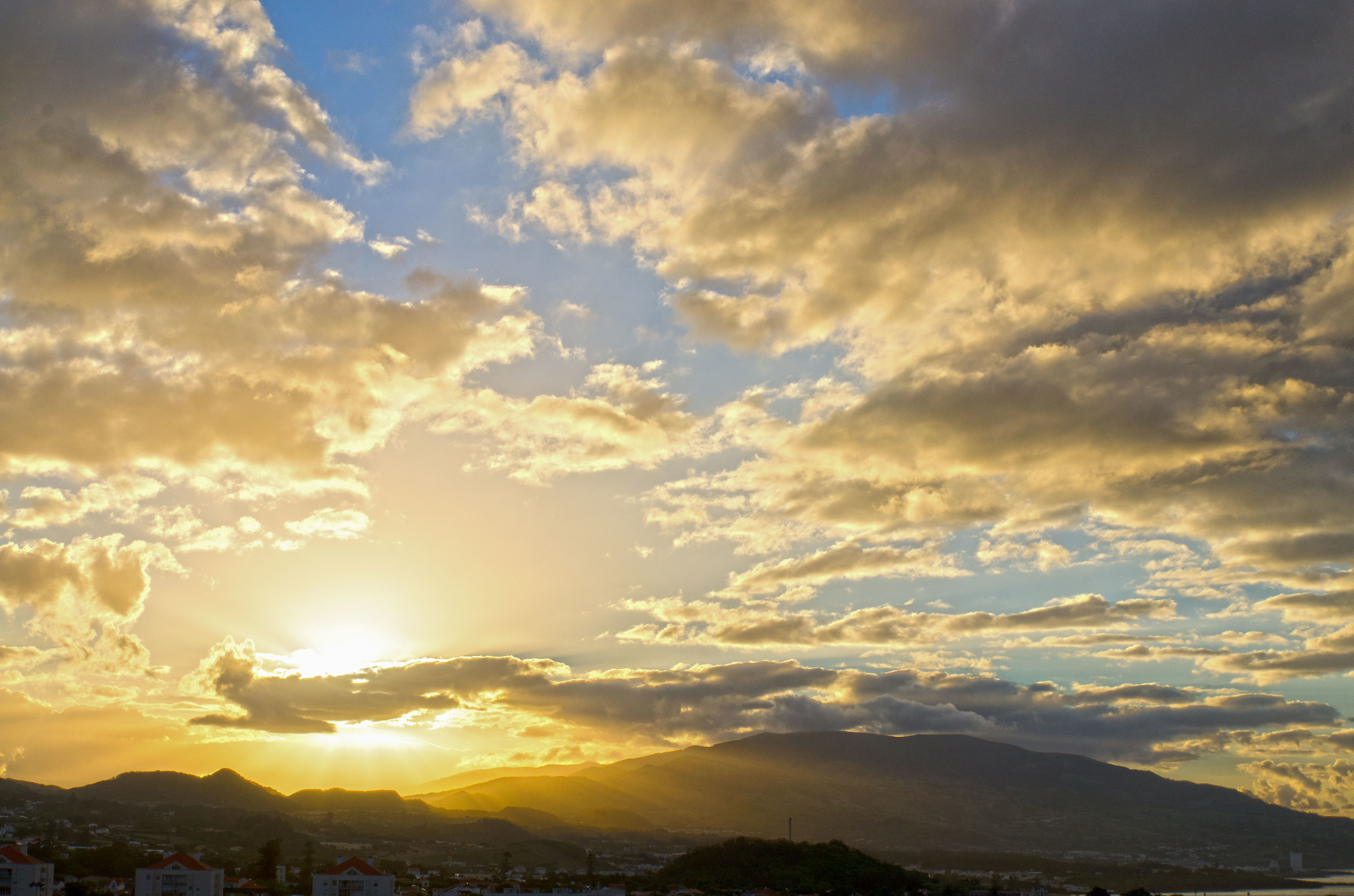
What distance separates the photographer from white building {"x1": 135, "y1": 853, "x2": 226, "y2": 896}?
147125 millimetres

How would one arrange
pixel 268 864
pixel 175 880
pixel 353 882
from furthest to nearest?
pixel 268 864
pixel 353 882
pixel 175 880

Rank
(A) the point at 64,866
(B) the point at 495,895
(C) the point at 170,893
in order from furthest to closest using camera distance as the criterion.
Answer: (A) the point at 64,866, (B) the point at 495,895, (C) the point at 170,893

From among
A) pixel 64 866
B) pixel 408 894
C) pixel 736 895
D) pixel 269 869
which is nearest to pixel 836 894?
pixel 736 895

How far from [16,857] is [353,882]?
47668 mm

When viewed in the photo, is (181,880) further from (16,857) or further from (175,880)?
(16,857)

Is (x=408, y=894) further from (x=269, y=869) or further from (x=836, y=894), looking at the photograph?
(x=836, y=894)

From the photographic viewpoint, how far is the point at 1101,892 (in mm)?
194875

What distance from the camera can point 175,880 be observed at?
148 m

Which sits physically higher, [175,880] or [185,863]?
[185,863]

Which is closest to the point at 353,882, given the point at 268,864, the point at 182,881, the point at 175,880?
the point at 182,881

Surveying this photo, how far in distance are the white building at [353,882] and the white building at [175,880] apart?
53.0 feet

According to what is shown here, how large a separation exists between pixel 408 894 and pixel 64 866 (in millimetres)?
74336

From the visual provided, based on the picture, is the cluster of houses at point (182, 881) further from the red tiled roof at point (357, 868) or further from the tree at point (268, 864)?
the tree at point (268, 864)

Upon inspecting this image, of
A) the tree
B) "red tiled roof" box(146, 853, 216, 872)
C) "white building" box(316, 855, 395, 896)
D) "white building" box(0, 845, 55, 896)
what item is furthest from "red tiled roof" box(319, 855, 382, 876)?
"white building" box(0, 845, 55, 896)
